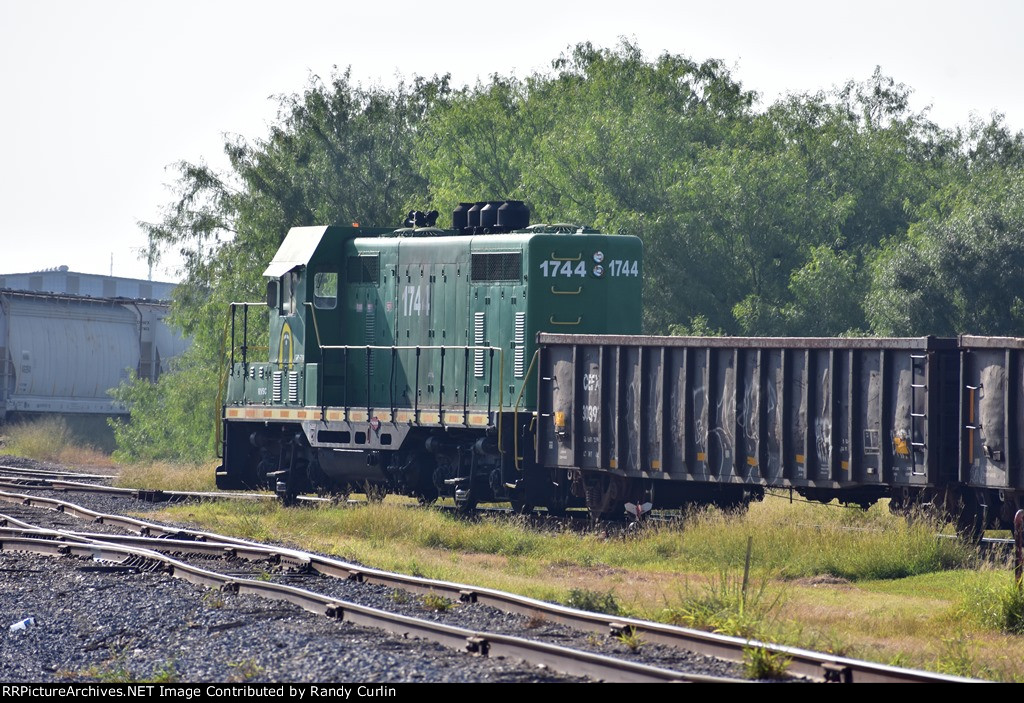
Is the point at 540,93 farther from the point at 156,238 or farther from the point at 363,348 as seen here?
the point at 363,348

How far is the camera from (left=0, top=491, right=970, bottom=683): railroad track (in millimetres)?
8109

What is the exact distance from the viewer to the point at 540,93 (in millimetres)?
47000

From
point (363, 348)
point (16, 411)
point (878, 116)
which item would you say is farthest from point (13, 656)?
point (878, 116)

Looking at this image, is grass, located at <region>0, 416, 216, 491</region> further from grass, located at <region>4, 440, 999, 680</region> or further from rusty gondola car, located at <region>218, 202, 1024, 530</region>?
grass, located at <region>4, 440, 999, 680</region>

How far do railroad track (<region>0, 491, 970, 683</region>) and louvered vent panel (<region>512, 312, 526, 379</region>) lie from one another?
509 cm

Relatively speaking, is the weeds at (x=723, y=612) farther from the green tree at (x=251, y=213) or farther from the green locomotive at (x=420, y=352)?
the green tree at (x=251, y=213)

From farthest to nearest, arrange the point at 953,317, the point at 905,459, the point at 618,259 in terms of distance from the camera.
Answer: the point at 953,317
the point at 618,259
the point at 905,459

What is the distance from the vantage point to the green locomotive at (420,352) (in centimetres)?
1862

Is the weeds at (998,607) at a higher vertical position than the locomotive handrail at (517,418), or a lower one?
lower

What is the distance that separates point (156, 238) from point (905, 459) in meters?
29.1

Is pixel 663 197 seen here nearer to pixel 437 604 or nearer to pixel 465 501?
pixel 465 501

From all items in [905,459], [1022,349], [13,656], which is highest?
[1022,349]

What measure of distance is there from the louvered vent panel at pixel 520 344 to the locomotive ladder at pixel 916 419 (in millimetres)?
5894

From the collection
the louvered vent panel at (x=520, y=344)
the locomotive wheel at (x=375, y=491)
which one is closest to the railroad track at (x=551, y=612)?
the locomotive wheel at (x=375, y=491)
